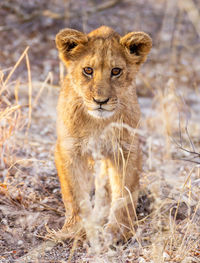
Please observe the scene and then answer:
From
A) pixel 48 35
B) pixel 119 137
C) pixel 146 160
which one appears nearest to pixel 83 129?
pixel 119 137

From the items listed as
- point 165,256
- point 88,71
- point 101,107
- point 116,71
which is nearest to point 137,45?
point 116,71

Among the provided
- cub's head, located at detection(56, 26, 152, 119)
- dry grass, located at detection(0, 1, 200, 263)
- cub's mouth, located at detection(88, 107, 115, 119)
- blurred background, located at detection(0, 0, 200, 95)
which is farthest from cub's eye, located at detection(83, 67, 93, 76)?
blurred background, located at detection(0, 0, 200, 95)

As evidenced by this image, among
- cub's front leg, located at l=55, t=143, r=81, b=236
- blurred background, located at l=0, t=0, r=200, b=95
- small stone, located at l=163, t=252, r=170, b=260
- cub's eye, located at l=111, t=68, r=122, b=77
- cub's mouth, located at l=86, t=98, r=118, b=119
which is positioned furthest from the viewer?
blurred background, located at l=0, t=0, r=200, b=95

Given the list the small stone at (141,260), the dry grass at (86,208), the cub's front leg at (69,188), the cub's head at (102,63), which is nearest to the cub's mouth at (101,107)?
the cub's head at (102,63)

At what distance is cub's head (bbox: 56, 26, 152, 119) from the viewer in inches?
115

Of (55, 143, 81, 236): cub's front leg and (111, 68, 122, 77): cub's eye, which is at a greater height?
(111, 68, 122, 77): cub's eye

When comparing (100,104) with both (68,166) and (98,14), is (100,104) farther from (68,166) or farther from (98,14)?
(98,14)

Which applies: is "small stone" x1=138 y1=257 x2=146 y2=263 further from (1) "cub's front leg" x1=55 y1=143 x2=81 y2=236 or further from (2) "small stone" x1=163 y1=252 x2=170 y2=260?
(1) "cub's front leg" x1=55 y1=143 x2=81 y2=236

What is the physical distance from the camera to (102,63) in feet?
9.64

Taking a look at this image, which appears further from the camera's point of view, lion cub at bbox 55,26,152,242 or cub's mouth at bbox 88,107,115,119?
lion cub at bbox 55,26,152,242

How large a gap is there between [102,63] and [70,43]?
38cm

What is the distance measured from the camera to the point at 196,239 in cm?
277

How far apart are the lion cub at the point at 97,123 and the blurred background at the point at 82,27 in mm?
3439

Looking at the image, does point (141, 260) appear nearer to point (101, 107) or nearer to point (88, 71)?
point (101, 107)
